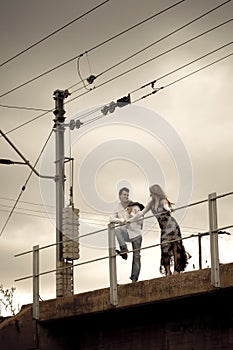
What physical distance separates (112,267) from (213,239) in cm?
260

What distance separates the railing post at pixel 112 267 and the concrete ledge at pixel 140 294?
0.09 metres

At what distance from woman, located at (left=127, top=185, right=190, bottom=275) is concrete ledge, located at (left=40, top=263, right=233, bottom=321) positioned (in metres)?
0.68

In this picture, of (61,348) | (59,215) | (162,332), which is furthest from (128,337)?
(59,215)

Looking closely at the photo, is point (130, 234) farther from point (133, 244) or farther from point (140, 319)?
point (140, 319)

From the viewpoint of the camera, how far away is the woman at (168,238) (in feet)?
58.3

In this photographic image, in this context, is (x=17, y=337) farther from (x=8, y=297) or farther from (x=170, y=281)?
(x=8, y=297)

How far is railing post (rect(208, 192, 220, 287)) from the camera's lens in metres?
16.0

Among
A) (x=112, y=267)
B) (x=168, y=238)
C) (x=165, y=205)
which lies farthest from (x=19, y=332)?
(x=165, y=205)

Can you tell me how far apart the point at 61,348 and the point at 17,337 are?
46.1 inches

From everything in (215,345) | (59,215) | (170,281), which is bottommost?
(215,345)

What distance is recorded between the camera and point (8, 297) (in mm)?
41406

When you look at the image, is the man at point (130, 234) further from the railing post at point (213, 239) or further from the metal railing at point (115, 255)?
the railing post at point (213, 239)

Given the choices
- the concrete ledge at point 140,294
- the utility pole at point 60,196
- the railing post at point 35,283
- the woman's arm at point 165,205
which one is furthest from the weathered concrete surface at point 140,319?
the utility pole at point 60,196

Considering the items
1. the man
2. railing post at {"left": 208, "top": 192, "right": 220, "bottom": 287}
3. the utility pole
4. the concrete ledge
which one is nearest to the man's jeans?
the man
